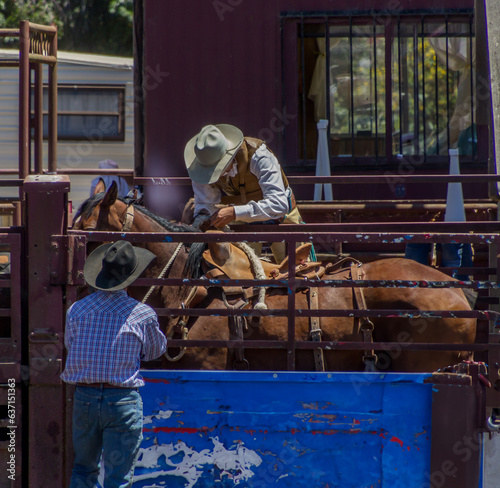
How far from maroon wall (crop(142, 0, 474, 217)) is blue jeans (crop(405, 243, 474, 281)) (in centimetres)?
233

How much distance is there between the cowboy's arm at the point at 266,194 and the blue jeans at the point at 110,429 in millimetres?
1740

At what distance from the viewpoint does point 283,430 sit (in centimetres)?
406

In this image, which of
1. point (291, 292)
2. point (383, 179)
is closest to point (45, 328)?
point (291, 292)

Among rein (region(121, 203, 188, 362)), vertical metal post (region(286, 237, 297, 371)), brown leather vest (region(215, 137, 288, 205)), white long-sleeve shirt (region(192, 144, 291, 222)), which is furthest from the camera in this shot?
brown leather vest (region(215, 137, 288, 205))

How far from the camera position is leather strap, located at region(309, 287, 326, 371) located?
486 centimetres

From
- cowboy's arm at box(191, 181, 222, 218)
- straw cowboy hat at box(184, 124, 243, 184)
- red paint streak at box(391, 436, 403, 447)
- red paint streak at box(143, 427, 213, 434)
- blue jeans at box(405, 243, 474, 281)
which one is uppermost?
straw cowboy hat at box(184, 124, 243, 184)

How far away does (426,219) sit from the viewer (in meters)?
7.91

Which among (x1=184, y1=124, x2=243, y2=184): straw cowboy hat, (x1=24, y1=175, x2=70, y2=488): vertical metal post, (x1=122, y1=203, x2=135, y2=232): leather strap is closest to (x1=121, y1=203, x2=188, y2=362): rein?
(x1=122, y1=203, x2=135, y2=232): leather strap

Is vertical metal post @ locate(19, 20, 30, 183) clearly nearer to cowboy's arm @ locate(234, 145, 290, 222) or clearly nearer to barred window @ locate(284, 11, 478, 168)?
cowboy's arm @ locate(234, 145, 290, 222)

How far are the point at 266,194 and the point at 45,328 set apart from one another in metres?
2.01

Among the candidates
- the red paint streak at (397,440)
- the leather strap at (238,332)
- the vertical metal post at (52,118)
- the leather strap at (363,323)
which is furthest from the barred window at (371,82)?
the red paint streak at (397,440)

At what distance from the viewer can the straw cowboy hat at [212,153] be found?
5.48m

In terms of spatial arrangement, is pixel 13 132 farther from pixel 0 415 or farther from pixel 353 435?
pixel 353 435

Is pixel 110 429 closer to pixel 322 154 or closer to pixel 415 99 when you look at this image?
pixel 322 154
